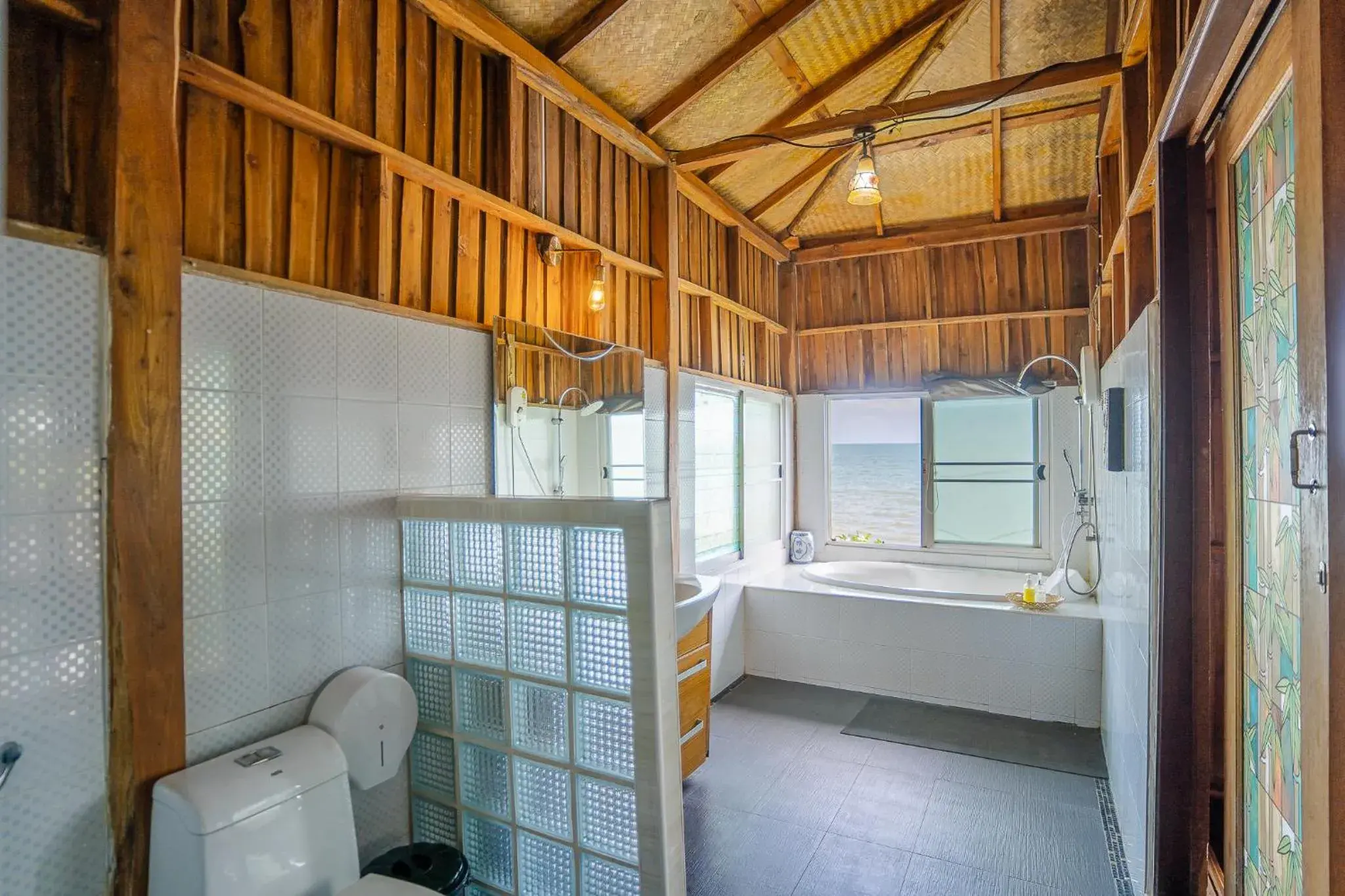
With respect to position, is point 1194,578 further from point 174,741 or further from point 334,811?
point 174,741

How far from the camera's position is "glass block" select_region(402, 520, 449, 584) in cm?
213

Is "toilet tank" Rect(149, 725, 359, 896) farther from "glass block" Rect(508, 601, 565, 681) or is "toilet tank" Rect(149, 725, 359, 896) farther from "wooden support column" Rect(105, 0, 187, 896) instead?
"glass block" Rect(508, 601, 565, 681)

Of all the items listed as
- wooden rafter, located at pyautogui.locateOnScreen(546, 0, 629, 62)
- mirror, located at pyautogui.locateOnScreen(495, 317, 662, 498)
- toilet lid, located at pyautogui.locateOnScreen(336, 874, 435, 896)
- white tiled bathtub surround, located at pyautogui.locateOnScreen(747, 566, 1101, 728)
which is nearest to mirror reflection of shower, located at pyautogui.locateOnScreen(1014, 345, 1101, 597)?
white tiled bathtub surround, located at pyautogui.locateOnScreen(747, 566, 1101, 728)

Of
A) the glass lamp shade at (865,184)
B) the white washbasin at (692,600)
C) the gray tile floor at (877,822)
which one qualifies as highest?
the glass lamp shade at (865,184)

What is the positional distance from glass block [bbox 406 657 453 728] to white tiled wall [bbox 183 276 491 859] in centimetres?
6

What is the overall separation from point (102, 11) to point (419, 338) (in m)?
1.06

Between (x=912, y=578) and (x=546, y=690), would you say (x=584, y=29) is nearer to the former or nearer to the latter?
(x=546, y=690)

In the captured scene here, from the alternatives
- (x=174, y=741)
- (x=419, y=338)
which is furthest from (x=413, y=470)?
(x=174, y=741)

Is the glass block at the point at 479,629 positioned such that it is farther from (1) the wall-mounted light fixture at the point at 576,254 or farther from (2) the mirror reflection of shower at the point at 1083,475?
(2) the mirror reflection of shower at the point at 1083,475

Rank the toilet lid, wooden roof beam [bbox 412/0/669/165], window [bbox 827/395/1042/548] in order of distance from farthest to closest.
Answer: window [bbox 827/395/1042/548]
wooden roof beam [bbox 412/0/669/165]
the toilet lid

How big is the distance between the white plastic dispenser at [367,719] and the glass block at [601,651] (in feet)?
1.93

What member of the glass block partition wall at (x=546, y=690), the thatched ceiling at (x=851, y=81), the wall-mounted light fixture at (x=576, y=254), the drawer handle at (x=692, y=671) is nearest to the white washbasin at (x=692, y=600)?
the drawer handle at (x=692, y=671)

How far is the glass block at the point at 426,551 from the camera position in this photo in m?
2.13

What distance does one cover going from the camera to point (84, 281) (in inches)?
57.9
